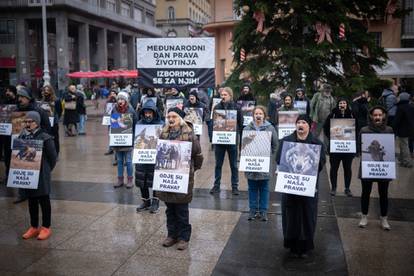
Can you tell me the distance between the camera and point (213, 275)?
5258mm

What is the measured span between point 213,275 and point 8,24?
160 ft

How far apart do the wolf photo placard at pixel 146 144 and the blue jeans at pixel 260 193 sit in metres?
1.66

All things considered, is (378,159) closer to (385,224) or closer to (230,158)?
(385,224)

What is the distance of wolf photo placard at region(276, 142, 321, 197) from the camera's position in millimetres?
5641

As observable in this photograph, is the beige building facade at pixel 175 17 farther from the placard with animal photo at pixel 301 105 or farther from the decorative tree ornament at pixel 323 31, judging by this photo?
the placard with animal photo at pixel 301 105

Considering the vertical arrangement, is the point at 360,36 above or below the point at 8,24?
below

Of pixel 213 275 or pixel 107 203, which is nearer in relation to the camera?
pixel 213 275

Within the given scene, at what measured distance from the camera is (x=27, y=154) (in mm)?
6422

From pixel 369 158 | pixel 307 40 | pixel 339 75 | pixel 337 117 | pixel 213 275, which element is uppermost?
pixel 307 40

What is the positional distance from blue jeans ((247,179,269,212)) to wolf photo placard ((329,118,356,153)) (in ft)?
6.58

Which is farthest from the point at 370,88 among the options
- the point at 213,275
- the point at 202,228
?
the point at 213,275

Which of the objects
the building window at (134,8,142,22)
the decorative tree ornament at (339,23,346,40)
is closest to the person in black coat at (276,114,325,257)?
the decorative tree ornament at (339,23,346,40)

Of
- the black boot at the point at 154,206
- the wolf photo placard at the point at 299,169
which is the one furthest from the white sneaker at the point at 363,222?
the black boot at the point at 154,206

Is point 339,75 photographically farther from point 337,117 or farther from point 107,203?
point 107,203
